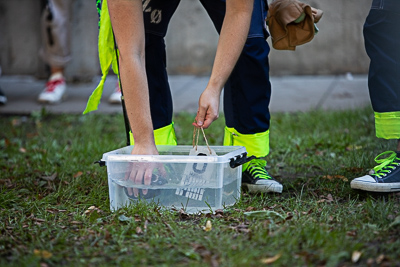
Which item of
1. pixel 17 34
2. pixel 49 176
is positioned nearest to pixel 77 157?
pixel 49 176

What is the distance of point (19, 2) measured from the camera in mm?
6039

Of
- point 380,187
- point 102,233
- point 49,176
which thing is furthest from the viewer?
point 49,176

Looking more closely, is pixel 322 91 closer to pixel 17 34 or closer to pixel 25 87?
pixel 25 87

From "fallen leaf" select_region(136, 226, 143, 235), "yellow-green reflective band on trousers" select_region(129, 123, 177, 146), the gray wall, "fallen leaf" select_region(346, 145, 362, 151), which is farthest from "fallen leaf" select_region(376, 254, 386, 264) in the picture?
the gray wall

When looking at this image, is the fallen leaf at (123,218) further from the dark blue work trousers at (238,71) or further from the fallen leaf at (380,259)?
the fallen leaf at (380,259)

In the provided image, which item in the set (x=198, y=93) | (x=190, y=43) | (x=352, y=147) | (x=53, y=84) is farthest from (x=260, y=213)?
(x=190, y=43)

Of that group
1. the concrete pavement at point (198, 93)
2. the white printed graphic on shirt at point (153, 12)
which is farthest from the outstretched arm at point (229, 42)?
the concrete pavement at point (198, 93)

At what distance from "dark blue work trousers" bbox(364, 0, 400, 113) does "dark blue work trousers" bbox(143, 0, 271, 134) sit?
0.50 metres

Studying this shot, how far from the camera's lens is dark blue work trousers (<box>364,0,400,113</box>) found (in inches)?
91.8

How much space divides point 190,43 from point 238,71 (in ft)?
12.8

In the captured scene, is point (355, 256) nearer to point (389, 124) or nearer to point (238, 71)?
point (389, 124)

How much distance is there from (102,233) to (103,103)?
10.4 ft

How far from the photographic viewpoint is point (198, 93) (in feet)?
17.4

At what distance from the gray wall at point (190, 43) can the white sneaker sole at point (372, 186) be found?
4086 mm
